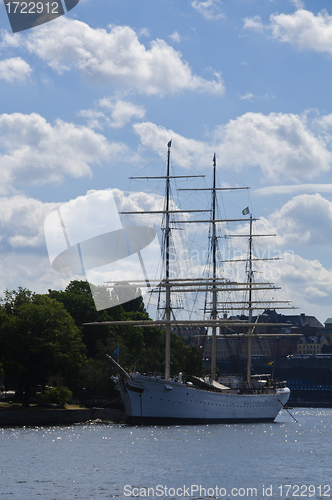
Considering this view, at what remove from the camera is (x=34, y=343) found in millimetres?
81125

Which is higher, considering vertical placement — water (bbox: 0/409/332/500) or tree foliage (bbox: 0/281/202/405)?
tree foliage (bbox: 0/281/202/405)

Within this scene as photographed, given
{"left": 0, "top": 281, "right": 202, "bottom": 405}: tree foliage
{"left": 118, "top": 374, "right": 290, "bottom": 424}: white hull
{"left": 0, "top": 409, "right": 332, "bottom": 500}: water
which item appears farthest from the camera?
{"left": 0, "top": 281, "right": 202, "bottom": 405}: tree foliage

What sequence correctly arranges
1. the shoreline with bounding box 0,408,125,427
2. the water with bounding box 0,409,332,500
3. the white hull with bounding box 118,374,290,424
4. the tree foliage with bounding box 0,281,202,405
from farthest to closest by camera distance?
the tree foliage with bounding box 0,281,202,405 < the white hull with bounding box 118,374,290,424 < the shoreline with bounding box 0,408,125,427 < the water with bounding box 0,409,332,500

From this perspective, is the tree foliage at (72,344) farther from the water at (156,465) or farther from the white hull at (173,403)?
the water at (156,465)

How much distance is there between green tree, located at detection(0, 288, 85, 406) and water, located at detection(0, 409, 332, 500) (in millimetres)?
11519

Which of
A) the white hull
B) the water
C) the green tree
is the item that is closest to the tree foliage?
the green tree

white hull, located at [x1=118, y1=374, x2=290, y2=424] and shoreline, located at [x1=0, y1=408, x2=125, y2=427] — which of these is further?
white hull, located at [x1=118, y1=374, x2=290, y2=424]

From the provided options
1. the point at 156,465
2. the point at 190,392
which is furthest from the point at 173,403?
the point at 156,465

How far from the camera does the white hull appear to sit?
261 feet

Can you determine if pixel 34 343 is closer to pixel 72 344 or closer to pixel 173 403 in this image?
pixel 72 344

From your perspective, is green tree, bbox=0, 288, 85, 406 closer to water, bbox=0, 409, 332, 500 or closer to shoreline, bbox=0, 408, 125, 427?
shoreline, bbox=0, 408, 125, 427

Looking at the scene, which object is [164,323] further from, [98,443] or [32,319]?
[98,443]

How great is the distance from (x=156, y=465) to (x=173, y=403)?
36628mm

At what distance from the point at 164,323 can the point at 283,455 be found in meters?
37.8
